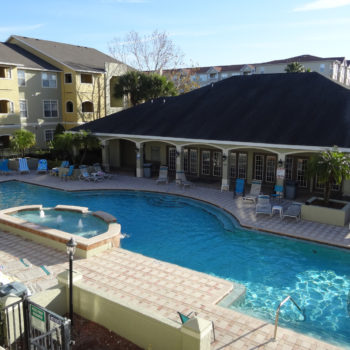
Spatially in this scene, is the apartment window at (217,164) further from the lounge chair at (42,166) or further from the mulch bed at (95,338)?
the mulch bed at (95,338)

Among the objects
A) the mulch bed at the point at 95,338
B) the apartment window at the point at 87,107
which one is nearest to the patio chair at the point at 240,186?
the mulch bed at the point at 95,338

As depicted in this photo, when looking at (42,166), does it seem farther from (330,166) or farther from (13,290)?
(13,290)

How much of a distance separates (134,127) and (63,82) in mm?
17400

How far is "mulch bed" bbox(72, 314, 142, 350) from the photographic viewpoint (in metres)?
6.86

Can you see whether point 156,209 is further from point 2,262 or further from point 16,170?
point 16,170

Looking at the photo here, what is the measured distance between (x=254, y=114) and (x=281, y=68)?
60.4 m

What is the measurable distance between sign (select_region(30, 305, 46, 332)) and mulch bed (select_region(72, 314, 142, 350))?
82 centimetres

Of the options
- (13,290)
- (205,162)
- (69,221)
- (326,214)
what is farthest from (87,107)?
(13,290)

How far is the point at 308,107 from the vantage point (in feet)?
66.2

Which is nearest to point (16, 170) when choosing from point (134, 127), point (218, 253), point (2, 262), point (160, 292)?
point (134, 127)

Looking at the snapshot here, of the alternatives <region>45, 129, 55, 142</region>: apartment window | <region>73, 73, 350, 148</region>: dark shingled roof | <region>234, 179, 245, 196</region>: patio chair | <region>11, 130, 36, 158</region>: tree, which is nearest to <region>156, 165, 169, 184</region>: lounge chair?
<region>73, 73, 350, 148</region>: dark shingled roof

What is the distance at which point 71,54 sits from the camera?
4041 cm

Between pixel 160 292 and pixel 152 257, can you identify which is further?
pixel 152 257

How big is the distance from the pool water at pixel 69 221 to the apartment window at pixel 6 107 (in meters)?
21.0
